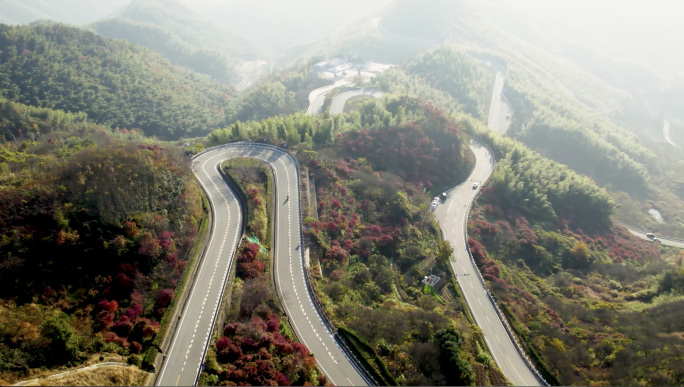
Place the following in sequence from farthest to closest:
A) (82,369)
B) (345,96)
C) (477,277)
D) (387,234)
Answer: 1. (345,96)
2. (387,234)
3. (477,277)
4. (82,369)

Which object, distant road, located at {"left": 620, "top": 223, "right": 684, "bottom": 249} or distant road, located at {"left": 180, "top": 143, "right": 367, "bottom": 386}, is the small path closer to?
distant road, located at {"left": 180, "top": 143, "right": 367, "bottom": 386}

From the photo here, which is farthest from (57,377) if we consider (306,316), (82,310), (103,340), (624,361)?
(624,361)

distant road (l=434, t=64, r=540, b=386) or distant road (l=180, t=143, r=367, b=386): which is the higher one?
distant road (l=180, t=143, r=367, b=386)

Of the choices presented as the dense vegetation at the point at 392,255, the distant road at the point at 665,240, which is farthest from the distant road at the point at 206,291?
the distant road at the point at 665,240

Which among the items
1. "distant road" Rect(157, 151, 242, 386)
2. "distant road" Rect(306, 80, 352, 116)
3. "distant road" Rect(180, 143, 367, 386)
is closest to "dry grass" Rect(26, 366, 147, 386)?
"distant road" Rect(157, 151, 242, 386)

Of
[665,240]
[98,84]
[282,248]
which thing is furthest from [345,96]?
[665,240]

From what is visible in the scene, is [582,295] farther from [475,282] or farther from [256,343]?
[256,343]
